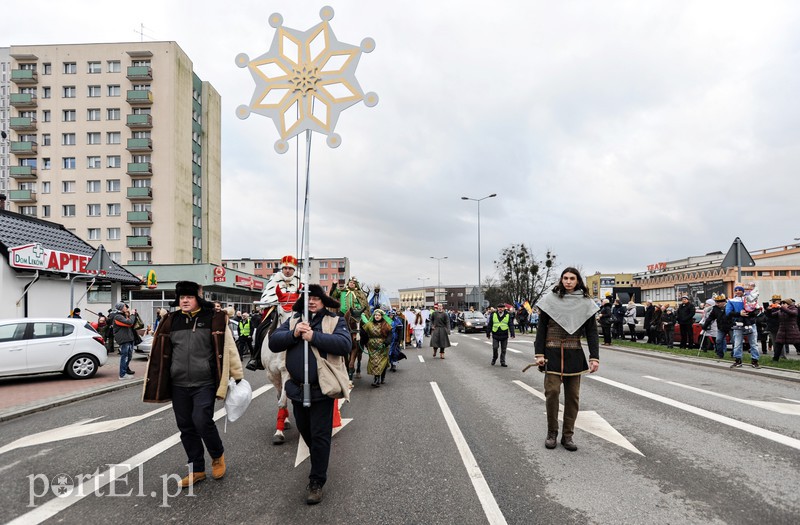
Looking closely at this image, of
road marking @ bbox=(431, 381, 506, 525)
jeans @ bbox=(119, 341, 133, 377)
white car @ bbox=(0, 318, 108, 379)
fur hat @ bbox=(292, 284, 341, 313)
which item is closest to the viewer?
road marking @ bbox=(431, 381, 506, 525)

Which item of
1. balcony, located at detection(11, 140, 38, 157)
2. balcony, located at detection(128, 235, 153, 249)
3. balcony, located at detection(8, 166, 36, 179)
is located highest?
balcony, located at detection(11, 140, 38, 157)

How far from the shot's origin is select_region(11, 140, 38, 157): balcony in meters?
49.1

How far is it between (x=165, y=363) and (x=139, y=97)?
5231 centimetres

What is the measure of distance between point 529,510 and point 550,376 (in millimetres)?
2101

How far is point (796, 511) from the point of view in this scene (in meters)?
3.71

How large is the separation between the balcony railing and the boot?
49.9 metres

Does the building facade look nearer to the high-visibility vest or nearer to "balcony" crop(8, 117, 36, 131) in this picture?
"balcony" crop(8, 117, 36, 131)

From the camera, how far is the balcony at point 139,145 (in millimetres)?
48344

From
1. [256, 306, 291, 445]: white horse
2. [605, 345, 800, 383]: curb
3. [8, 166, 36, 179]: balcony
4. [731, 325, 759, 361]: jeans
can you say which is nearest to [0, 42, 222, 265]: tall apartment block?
[8, 166, 36, 179]: balcony

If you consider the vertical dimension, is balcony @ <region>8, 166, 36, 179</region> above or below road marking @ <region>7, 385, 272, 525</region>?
above

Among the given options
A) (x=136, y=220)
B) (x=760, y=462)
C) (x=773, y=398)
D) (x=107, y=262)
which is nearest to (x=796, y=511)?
(x=760, y=462)

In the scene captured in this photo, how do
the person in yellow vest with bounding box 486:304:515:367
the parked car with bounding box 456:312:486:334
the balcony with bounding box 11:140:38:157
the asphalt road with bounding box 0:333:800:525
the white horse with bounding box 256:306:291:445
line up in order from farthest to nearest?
the balcony with bounding box 11:140:38:157
the parked car with bounding box 456:312:486:334
the person in yellow vest with bounding box 486:304:515:367
the white horse with bounding box 256:306:291:445
the asphalt road with bounding box 0:333:800:525

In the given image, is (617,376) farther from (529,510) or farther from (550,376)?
(529,510)

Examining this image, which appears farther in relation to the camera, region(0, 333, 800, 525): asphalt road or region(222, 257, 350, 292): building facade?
region(222, 257, 350, 292): building facade
